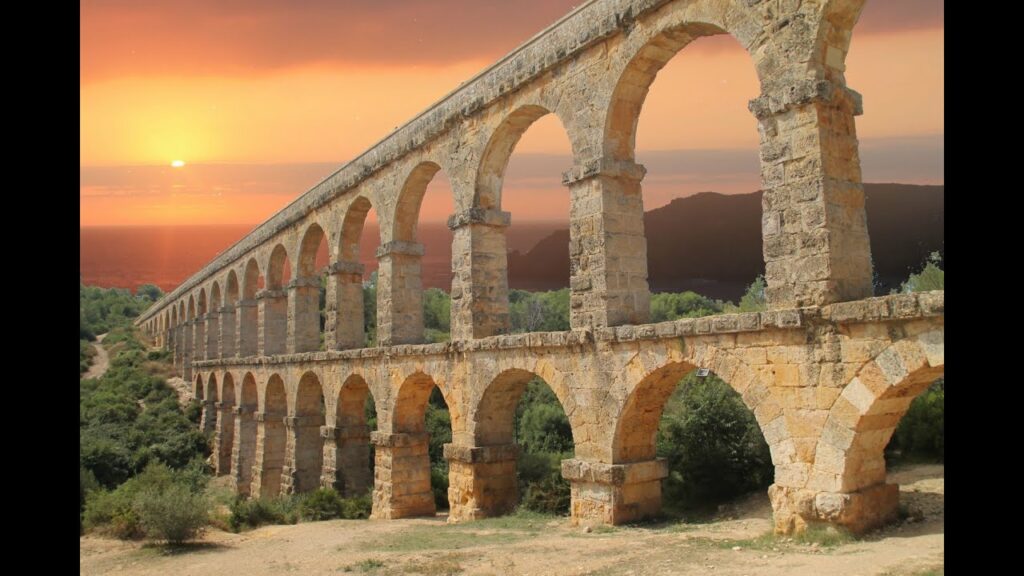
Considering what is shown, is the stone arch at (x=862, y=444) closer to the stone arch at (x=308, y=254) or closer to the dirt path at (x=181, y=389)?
the stone arch at (x=308, y=254)

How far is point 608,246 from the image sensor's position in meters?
9.70

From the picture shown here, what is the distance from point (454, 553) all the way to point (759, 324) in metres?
4.14

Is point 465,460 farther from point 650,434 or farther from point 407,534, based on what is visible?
point 650,434

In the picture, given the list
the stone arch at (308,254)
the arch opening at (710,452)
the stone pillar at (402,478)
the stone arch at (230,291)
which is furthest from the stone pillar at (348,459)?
the stone arch at (230,291)

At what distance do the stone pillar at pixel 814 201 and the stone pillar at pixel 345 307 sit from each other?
37.9 feet

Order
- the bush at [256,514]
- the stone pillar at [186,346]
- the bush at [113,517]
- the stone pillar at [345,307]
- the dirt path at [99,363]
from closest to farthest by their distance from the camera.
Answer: the bush at [113,517]
the bush at [256,514]
the stone pillar at [345,307]
the stone pillar at [186,346]
the dirt path at [99,363]

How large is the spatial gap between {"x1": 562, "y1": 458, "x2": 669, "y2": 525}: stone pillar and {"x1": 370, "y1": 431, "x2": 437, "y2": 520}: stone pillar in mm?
5047

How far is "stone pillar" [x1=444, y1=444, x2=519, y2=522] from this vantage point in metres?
11.8

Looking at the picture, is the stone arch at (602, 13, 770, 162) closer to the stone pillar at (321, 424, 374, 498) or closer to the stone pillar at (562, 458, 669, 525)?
the stone pillar at (562, 458, 669, 525)

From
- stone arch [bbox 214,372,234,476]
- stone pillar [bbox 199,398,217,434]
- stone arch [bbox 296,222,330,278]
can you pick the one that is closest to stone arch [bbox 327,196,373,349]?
stone arch [bbox 296,222,330,278]

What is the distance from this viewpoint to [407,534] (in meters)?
11.0

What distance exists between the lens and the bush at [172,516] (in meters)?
10.9

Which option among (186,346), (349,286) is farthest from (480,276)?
(186,346)
